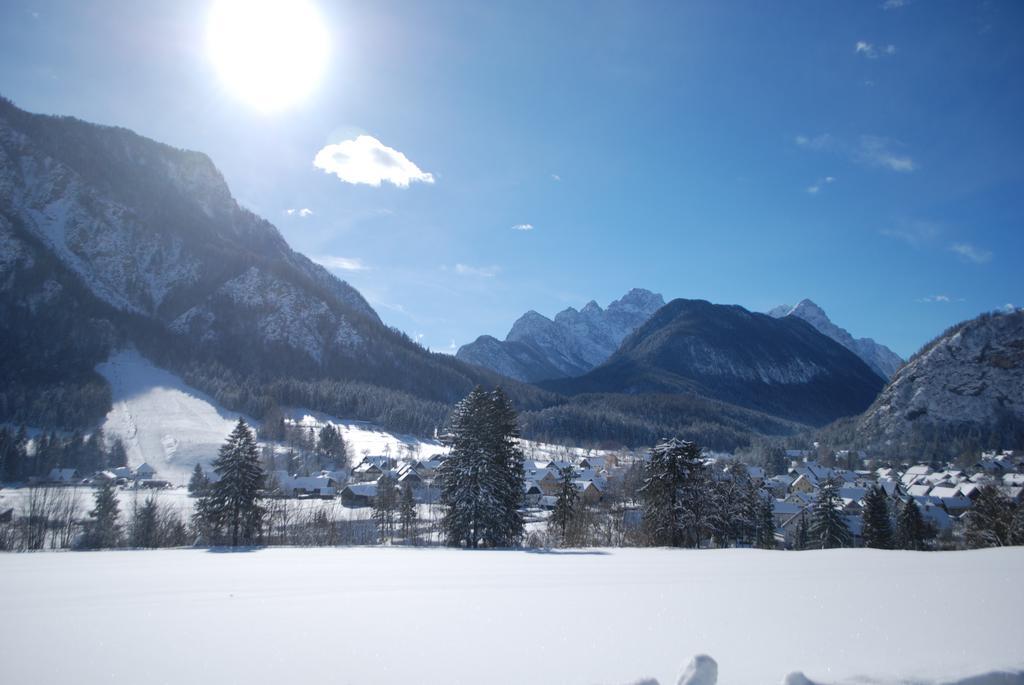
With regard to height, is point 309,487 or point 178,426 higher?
point 178,426

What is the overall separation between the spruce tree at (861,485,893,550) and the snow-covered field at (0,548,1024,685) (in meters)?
36.2

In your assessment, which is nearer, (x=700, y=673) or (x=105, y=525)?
(x=700, y=673)

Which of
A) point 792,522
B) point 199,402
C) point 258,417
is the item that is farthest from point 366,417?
point 792,522

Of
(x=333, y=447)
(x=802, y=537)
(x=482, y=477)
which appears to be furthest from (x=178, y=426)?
(x=802, y=537)

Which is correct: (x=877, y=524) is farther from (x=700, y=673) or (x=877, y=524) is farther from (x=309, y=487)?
(x=309, y=487)

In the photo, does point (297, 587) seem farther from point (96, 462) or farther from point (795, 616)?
point (96, 462)

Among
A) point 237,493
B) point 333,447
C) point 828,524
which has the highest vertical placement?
point 333,447

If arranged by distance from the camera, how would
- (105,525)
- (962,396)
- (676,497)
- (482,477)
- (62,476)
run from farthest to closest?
(962,396) → (62,476) → (105,525) → (676,497) → (482,477)

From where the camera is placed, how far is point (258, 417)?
139125 mm

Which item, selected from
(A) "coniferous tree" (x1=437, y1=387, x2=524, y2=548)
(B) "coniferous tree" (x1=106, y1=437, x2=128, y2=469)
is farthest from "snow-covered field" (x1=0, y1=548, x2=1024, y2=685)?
(B) "coniferous tree" (x1=106, y1=437, x2=128, y2=469)

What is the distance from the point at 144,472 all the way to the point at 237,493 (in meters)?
77.1

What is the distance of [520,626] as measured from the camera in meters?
7.12

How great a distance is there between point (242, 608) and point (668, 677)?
664 cm

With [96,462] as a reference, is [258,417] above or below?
above
